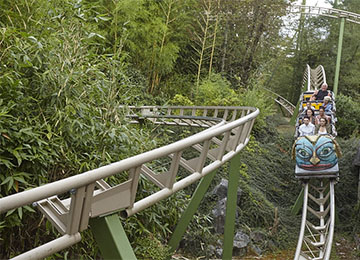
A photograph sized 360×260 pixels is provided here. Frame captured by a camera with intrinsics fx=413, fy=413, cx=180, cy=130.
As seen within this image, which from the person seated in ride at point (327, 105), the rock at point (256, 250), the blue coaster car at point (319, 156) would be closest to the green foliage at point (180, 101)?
the blue coaster car at point (319, 156)

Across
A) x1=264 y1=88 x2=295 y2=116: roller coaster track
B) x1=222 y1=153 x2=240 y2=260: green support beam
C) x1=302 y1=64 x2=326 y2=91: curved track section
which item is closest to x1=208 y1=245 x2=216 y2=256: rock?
x1=222 y1=153 x2=240 y2=260: green support beam

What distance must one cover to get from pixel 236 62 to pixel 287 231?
6.34 m

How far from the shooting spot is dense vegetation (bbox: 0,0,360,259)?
8.39 ft

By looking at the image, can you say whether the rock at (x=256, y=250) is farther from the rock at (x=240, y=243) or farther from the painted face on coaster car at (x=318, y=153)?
the painted face on coaster car at (x=318, y=153)

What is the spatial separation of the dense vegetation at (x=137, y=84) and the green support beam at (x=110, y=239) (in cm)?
51

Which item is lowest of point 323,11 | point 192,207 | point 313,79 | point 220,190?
point 220,190

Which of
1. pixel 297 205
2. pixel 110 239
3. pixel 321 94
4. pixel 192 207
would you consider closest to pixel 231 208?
pixel 192 207

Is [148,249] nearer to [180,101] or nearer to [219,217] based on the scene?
[219,217]

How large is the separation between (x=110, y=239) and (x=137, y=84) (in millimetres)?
6745

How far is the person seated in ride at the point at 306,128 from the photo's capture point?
934cm

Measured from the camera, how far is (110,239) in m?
1.72

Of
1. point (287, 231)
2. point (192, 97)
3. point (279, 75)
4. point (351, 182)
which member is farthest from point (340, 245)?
point (279, 75)

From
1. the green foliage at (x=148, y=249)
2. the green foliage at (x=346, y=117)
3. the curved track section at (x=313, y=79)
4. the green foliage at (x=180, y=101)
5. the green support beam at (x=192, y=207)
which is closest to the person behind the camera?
the green foliage at (x=148, y=249)

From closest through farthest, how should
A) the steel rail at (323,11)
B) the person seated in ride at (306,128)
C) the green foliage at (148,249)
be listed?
1. the green foliage at (148,249)
2. the person seated in ride at (306,128)
3. the steel rail at (323,11)
